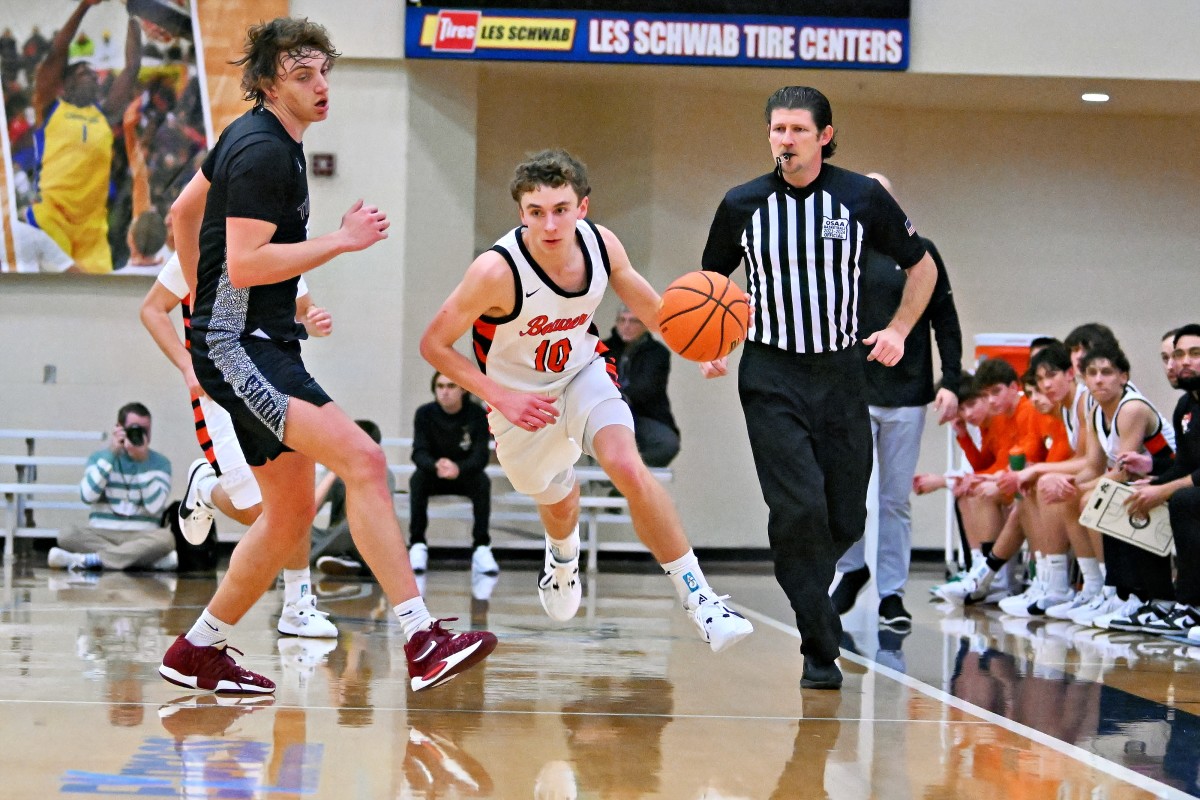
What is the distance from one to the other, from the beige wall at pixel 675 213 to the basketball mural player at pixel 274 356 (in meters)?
6.03

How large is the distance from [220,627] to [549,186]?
1597 mm

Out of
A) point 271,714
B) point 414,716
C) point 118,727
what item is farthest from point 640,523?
point 118,727

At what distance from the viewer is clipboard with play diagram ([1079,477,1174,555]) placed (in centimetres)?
621

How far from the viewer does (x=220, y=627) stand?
12.9 feet

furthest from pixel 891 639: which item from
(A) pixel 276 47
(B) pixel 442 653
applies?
(A) pixel 276 47

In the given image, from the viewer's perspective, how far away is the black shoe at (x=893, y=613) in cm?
614

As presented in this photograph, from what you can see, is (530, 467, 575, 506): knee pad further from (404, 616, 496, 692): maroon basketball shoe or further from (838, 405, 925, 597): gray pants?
(838, 405, 925, 597): gray pants

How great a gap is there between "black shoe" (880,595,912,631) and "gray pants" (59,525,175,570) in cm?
468

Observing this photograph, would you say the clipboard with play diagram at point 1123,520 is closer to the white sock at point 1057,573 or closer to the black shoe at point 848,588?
the white sock at point 1057,573

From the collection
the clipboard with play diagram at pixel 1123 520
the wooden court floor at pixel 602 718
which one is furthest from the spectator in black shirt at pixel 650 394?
the clipboard with play diagram at pixel 1123 520

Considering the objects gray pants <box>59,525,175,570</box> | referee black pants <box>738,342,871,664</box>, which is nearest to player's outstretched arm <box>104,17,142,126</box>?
gray pants <box>59,525,175,570</box>

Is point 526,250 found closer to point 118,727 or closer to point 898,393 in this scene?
point 118,727

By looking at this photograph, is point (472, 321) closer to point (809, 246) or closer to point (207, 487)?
point (809, 246)

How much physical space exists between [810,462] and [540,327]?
0.96 m
